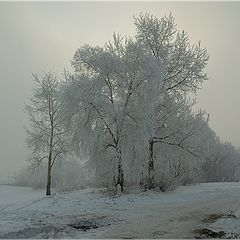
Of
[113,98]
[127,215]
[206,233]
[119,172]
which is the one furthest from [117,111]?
[206,233]

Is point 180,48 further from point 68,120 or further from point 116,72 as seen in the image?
point 68,120

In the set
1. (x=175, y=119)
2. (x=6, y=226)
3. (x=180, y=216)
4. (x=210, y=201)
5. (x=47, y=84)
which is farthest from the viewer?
(x=47, y=84)

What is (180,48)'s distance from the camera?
1096 inches

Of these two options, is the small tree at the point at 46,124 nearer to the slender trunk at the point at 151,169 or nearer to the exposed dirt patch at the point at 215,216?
the slender trunk at the point at 151,169

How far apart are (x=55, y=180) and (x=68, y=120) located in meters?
39.7

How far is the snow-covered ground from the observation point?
1374 centimetres

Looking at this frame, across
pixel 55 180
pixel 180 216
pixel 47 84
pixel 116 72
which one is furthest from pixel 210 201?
pixel 55 180

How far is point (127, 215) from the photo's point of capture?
59.0 feet

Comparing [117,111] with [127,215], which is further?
[117,111]

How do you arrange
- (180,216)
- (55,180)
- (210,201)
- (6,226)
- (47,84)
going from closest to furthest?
1. (6,226)
2. (180,216)
3. (210,201)
4. (47,84)
5. (55,180)

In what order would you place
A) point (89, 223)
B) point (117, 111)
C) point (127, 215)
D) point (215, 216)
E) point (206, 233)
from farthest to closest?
point (117, 111), point (127, 215), point (215, 216), point (89, 223), point (206, 233)

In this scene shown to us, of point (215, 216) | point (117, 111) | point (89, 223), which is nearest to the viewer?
point (89, 223)

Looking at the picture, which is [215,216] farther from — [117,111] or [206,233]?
[117,111]

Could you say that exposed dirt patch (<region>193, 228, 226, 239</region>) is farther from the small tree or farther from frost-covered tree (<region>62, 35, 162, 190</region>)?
the small tree
